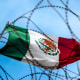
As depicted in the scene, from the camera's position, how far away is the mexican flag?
1062cm

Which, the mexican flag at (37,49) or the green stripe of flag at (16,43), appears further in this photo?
the mexican flag at (37,49)

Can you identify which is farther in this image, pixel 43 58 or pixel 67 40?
pixel 67 40

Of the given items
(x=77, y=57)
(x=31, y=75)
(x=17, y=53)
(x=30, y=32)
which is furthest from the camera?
(x=30, y=32)

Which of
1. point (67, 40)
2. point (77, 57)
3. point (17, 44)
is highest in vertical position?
point (17, 44)

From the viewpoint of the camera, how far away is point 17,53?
10711 millimetres

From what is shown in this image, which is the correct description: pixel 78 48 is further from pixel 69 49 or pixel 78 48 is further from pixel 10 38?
pixel 10 38

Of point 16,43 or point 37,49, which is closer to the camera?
point 16,43

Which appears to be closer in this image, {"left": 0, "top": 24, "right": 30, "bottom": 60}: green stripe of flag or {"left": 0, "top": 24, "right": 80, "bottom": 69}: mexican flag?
{"left": 0, "top": 24, "right": 30, "bottom": 60}: green stripe of flag

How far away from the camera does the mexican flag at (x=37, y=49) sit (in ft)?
34.9

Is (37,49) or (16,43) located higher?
(16,43)

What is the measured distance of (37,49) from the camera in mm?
11445

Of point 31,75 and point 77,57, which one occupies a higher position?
point 31,75

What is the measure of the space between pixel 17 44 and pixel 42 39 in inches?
71.1

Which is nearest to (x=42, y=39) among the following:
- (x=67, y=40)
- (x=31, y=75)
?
(x=67, y=40)
